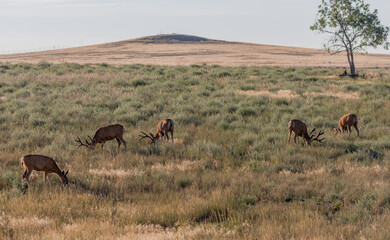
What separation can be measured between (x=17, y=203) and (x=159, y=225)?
8.73 ft

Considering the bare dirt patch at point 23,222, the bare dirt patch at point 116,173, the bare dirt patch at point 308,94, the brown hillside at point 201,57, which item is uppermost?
the brown hillside at point 201,57

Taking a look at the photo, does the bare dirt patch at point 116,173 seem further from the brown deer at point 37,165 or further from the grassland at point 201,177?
the brown deer at point 37,165

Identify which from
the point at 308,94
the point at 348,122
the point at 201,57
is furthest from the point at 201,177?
the point at 201,57

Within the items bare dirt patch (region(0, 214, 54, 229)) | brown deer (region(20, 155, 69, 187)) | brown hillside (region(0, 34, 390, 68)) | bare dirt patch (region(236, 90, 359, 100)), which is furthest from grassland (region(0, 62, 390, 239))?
brown hillside (region(0, 34, 390, 68))

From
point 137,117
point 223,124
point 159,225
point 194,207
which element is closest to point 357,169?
point 194,207

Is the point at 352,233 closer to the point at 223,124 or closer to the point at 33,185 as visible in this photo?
the point at 33,185

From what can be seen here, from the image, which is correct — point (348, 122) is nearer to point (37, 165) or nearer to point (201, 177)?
point (201, 177)

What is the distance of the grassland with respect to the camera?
5.48 m

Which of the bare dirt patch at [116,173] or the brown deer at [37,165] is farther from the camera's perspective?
the bare dirt patch at [116,173]

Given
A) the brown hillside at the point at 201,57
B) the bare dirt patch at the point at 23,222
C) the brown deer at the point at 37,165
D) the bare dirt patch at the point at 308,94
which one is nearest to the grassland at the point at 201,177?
the bare dirt patch at the point at 23,222

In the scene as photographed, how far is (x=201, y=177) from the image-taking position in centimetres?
813

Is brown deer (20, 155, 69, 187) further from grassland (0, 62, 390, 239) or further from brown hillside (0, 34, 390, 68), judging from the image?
brown hillside (0, 34, 390, 68)

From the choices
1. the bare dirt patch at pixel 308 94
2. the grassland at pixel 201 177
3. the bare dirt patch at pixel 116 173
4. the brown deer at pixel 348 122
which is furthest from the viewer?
the bare dirt patch at pixel 308 94

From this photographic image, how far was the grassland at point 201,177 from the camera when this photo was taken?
216 inches
